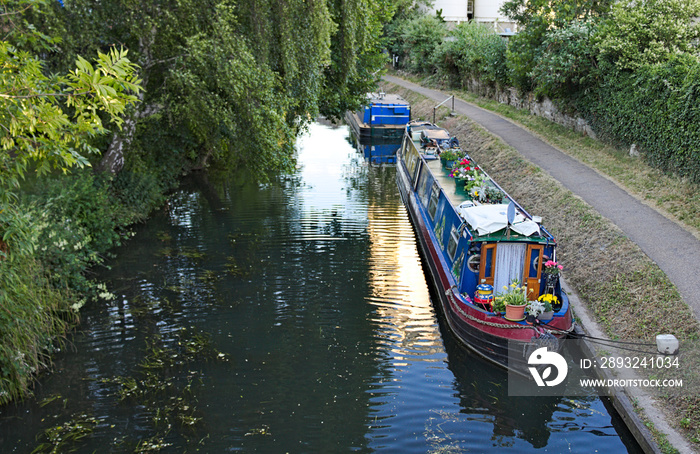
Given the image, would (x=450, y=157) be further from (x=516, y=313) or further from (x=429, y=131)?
(x=516, y=313)

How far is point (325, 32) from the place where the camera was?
47.4ft

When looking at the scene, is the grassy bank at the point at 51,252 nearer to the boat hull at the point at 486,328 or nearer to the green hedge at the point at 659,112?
the boat hull at the point at 486,328

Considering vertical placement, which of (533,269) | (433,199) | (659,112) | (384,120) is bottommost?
(533,269)

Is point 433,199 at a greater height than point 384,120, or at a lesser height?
lesser

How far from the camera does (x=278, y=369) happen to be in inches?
363

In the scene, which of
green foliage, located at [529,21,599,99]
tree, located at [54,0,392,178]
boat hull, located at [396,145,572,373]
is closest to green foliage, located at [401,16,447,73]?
green foliage, located at [529,21,599,99]

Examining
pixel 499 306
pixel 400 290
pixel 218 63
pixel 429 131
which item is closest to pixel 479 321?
pixel 499 306

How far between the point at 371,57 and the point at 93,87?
1757 cm

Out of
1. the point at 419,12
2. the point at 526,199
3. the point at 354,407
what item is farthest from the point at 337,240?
the point at 419,12

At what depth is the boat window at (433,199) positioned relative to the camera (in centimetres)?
1387

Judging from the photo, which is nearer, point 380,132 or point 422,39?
point 380,132

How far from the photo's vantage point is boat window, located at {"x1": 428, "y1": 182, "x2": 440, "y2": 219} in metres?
13.9

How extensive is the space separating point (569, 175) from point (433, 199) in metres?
4.44

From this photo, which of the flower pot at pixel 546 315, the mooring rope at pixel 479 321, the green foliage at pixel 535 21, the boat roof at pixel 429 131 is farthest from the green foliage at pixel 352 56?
the flower pot at pixel 546 315
